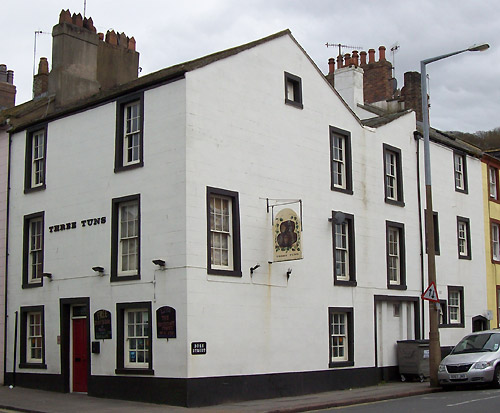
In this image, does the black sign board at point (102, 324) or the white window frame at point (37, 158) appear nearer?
the black sign board at point (102, 324)

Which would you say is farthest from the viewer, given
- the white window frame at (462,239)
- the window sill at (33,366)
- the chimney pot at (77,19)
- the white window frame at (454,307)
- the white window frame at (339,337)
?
the white window frame at (462,239)

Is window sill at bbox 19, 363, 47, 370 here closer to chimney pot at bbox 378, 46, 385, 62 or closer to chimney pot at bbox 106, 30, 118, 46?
chimney pot at bbox 106, 30, 118, 46

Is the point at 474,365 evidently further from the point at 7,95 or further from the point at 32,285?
the point at 7,95

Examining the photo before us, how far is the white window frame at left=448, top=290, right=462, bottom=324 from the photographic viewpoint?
94.0ft

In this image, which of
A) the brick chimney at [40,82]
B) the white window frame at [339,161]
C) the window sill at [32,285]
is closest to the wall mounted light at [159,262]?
the window sill at [32,285]

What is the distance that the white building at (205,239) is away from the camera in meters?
18.4

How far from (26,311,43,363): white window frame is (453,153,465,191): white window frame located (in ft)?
57.4

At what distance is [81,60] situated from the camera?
24.9 m

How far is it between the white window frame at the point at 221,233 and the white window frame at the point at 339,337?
16.3 ft

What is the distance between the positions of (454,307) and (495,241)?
5.44 m

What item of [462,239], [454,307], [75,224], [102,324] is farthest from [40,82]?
[454,307]

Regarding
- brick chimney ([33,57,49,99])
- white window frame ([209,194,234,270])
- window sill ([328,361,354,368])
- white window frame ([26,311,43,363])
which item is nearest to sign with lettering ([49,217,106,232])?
white window frame ([26,311,43,363])

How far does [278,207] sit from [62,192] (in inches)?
254

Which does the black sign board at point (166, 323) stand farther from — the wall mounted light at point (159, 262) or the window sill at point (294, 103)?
the window sill at point (294, 103)
